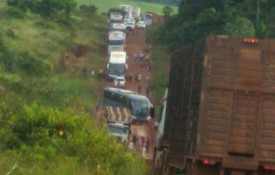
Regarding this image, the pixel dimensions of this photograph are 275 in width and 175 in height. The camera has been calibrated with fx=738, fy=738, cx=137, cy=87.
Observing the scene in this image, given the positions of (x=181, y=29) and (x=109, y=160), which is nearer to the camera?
(x=109, y=160)

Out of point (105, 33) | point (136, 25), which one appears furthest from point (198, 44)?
point (136, 25)

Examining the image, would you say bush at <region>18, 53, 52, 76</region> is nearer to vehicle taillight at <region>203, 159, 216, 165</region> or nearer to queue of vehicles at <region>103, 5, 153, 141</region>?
vehicle taillight at <region>203, 159, 216, 165</region>

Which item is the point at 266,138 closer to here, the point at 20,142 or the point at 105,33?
the point at 20,142

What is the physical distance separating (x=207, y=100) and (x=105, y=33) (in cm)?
6026

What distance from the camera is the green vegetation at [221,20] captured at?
49128 mm

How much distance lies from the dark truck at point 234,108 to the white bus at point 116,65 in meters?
43.3

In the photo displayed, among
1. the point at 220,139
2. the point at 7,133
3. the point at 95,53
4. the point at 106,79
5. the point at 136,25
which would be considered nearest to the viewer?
the point at 220,139

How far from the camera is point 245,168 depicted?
14.0 metres

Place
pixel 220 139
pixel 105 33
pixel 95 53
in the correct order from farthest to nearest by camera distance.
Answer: pixel 105 33
pixel 95 53
pixel 220 139

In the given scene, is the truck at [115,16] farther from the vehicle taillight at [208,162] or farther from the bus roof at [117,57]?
the vehicle taillight at [208,162]

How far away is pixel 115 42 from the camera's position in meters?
66.2

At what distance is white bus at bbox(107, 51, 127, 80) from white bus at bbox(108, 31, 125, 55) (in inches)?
165

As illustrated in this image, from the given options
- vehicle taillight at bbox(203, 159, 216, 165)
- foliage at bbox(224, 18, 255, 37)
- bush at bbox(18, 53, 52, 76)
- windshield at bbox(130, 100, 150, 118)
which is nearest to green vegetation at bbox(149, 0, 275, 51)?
foliage at bbox(224, 18, 255, 37)

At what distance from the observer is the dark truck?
13.9m
